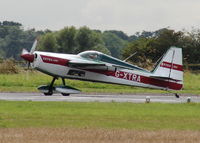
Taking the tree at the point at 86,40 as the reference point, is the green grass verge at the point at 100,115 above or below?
below

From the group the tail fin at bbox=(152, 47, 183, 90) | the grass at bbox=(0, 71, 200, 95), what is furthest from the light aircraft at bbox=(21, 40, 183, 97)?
the grass at bbox=(0, 71, 200, 95)

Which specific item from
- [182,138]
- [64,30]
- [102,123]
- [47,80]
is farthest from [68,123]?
[64,30]

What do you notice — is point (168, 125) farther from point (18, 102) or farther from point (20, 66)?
point (20, 66)

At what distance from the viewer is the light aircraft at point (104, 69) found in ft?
123

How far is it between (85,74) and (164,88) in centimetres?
425

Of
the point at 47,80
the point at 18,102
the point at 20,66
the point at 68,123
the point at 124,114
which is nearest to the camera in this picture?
the point at 68,123

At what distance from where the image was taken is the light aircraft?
3741cm

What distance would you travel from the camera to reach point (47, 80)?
50000 mm

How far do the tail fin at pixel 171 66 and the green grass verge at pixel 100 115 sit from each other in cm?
762

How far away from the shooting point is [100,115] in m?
24.7

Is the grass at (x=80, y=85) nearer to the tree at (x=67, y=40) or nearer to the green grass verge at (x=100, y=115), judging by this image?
the green grass verge at (x=100, y=115)

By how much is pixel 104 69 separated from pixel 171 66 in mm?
3437

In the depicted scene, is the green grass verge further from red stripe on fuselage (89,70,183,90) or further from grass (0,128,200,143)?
red stripe on fuselage (89,70,183,90)

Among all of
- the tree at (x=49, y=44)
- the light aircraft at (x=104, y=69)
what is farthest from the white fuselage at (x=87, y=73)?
the tree at (x=49, y=44)
